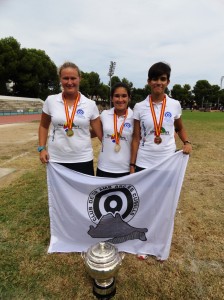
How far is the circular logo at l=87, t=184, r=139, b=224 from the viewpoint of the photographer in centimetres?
282

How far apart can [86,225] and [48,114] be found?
131cm

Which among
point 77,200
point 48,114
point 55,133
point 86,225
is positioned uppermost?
point 48,114

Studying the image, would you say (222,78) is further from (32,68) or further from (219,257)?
(219,257)

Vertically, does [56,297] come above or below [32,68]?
below

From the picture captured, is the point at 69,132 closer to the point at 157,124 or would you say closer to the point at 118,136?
the point at 118,136

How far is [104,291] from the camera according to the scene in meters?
2.31

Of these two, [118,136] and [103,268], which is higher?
[118,136]

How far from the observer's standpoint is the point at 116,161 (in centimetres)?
293

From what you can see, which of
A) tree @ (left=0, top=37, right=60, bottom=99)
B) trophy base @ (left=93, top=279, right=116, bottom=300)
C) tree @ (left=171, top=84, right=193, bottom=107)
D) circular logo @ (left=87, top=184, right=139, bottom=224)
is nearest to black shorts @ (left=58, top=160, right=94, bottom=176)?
circular logo @ (left=87, top=184, right=139, bottom=224)

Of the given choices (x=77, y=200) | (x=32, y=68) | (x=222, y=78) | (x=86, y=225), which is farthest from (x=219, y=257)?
(x=222, y=78)

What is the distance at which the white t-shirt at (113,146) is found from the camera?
2.91 meters

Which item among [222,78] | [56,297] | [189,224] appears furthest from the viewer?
[222,78]

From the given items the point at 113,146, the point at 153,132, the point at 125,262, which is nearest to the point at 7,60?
the point at 113,146

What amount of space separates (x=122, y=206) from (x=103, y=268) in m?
0.78
